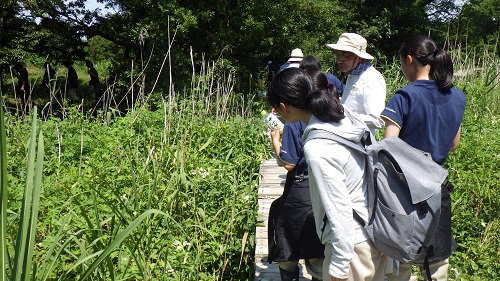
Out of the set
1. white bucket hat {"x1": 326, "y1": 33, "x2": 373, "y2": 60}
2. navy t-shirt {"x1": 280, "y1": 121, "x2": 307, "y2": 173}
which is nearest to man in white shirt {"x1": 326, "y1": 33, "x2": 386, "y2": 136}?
white bucket hat {"x1": 326, "y1": 33, "x2": 373, "y2": 60}

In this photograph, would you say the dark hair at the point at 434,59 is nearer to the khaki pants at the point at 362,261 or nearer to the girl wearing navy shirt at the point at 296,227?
the girl wearing navy shirt at the point at 296,227

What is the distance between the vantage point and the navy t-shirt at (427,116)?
2369 millimetres

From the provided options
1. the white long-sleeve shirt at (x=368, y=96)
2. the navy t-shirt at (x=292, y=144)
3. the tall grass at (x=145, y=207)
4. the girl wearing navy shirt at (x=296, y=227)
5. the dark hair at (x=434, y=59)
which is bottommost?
the tall grass at (x=145, y=207)

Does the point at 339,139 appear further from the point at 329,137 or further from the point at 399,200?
the point at 399,200

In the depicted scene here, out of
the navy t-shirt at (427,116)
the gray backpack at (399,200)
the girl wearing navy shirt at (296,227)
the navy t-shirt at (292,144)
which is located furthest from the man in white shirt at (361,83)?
the gray backpack at (399,200)

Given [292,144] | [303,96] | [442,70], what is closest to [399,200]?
[303,96]

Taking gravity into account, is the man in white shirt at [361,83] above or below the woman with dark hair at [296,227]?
above

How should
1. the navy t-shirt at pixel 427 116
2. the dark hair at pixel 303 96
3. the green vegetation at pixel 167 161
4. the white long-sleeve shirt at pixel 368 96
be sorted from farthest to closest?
the white long-sleeve shirt at pixel 368 96
the green vegetation at pixel 167 161
the navy t-shirt at pixel 427 116
the dark hair at pixel 303 96

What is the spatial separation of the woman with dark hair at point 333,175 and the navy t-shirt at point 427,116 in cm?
46

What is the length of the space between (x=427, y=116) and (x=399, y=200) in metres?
0.58

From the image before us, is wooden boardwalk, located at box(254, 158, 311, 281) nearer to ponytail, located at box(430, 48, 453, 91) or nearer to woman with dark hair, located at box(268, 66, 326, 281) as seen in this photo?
woman with dark hair, located at box(268, 66, 326, 281)

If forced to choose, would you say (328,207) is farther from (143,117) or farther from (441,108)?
(143,117)

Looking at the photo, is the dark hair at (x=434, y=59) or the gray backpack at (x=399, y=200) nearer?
the gray backpack at (x=399, y=200)

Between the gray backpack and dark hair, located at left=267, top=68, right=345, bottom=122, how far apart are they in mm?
84
